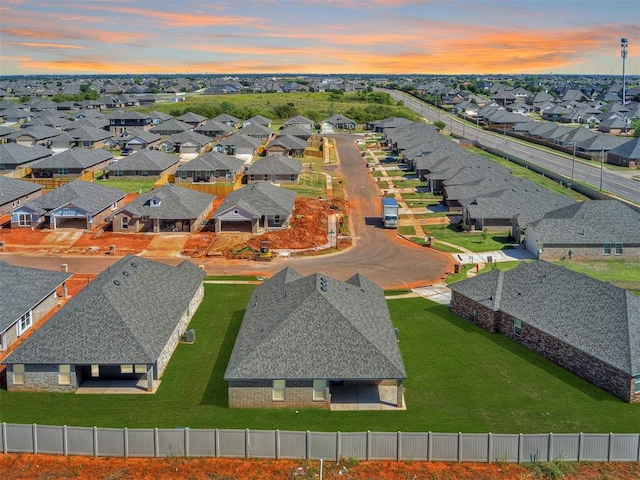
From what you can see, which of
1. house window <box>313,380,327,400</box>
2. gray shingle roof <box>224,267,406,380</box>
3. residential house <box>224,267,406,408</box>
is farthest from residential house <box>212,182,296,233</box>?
house window <box>313,380,327,400</box>

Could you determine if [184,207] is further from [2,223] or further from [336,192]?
[336,192]

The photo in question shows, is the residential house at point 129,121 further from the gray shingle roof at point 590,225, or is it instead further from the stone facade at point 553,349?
the stone facade at point 553,349

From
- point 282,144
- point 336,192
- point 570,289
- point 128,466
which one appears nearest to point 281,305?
point 128,466

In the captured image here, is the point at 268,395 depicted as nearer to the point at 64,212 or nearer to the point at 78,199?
the point at 64,212

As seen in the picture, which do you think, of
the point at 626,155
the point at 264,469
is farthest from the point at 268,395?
the point at 626,155

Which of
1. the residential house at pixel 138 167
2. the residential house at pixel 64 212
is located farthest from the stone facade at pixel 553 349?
the residential house at pixel 138 167

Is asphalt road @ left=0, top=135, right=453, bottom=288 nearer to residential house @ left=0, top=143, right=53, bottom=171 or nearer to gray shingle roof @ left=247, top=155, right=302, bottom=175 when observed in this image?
gray shingle roof @ left=247, top=155, right=302, bottom=175

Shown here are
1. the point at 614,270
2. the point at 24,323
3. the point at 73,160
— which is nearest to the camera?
the point at 24,323
